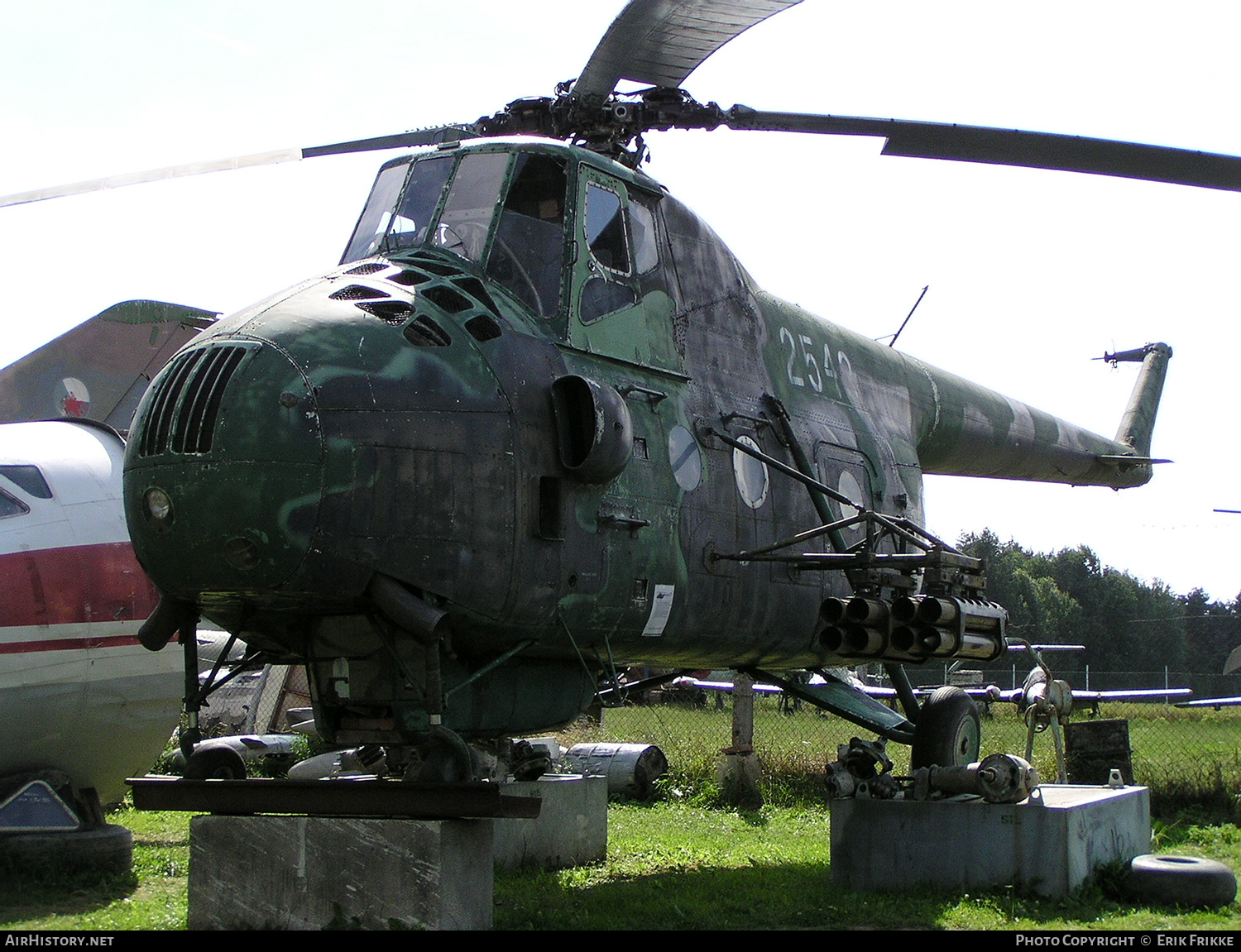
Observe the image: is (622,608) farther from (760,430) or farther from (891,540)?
(891,540)

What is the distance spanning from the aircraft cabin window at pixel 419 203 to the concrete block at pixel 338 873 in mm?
3588

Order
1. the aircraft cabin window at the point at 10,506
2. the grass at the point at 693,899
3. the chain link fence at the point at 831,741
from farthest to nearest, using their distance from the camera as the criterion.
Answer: the chain link fence at the point at 831,741
the aircraft cabin window at the point at 10,506
the grass at the point at 693,899

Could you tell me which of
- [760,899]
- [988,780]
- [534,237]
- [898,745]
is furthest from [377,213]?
[898,745]

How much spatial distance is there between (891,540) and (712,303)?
287 centimetres

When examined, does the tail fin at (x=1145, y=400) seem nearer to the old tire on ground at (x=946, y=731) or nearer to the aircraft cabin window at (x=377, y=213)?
the old tire on ground at (x=946, y=731)

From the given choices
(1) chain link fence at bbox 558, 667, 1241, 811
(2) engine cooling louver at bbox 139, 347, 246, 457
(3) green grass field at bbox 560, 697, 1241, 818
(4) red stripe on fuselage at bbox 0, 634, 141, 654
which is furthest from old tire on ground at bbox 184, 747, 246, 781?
(3) green grass field at bbox 560, 697, 1241, 818

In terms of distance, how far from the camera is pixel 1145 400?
17.6 meters

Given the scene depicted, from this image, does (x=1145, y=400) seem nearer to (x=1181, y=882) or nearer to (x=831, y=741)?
(x=831, y=741)

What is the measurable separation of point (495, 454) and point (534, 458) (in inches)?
12.2

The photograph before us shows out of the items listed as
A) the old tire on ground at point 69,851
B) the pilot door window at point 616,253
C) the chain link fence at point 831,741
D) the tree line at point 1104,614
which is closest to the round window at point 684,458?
the pilot door window at point 616,253

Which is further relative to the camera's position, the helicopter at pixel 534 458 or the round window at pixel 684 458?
the round window at pixel 684 458

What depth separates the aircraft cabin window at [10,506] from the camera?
10.2 m

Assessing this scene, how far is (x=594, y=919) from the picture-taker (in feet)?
26.2
